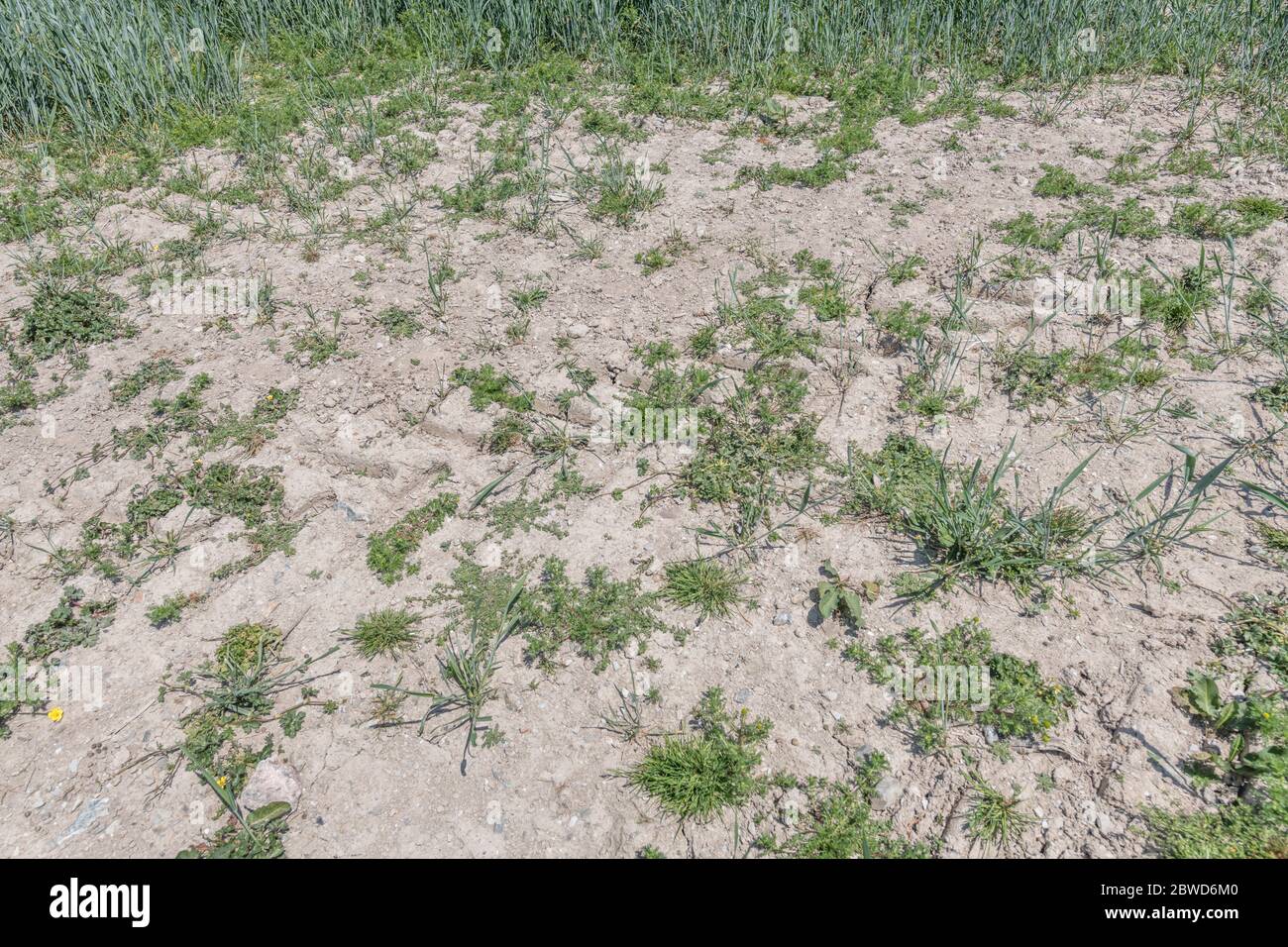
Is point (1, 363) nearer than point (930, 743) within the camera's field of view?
No

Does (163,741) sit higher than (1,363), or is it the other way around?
(1,363)

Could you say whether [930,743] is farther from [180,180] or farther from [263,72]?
[263,72]

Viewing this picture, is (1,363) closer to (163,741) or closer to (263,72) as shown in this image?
(163,741)

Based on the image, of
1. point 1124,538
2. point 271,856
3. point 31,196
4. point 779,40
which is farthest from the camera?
point 779,40

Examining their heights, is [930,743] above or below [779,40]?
below

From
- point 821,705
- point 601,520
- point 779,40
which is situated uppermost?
point 779,40

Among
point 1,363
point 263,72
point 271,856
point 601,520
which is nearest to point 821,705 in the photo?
point 601,520

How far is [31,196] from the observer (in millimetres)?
5566

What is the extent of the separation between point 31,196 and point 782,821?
6.47m

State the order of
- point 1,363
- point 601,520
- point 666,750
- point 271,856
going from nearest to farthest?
point 271,856, point 666,750, point 601,520, point 1,363

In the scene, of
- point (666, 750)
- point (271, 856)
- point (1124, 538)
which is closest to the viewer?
point (271, 856)

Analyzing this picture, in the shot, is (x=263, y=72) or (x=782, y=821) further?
(x=263, y=72)

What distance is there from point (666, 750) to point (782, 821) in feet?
1.45

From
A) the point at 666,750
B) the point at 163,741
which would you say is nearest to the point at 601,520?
the point at 666,750
